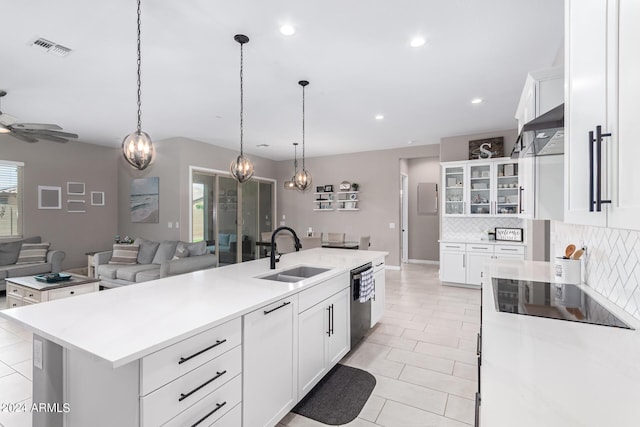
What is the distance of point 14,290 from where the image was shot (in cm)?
419

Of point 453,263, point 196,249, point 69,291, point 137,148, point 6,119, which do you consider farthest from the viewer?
point 453,263

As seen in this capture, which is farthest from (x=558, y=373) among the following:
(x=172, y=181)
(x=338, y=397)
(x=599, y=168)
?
(x=172, y=181)

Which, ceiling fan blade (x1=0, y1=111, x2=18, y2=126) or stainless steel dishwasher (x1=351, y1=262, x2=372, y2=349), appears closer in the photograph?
stainless steel dishwasher (x1=351, y1=262, x2=372, y2=349)

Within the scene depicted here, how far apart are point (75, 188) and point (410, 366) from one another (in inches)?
289

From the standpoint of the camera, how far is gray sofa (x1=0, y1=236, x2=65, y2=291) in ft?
16.5

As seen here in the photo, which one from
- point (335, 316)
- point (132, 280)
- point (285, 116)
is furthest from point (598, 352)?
point (132, 280)

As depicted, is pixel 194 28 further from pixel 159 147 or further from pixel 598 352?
pixel 159 147

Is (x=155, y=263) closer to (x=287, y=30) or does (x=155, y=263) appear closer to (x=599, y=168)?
(x=287, y=30)

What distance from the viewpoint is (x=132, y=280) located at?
16.1ft

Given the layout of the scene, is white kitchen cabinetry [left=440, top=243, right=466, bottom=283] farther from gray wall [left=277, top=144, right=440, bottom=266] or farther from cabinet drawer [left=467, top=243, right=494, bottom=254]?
gray wall [left=277, top=144, right=440, bottom=266]

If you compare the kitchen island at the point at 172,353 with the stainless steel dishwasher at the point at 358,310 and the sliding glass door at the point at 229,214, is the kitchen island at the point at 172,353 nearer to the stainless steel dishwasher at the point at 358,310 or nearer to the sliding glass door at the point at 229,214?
the stainless steel dishwasher at the point at 358,310

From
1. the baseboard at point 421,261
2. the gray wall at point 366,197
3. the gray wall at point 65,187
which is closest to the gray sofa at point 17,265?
the gray wall at point 65,187

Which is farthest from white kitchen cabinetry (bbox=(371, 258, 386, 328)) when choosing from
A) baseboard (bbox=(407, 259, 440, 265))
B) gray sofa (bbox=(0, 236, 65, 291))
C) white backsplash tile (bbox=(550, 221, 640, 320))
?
gray sofa (bbox=(0, 236, 65, 291))

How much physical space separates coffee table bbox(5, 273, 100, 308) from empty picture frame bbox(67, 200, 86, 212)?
8.64 ft
